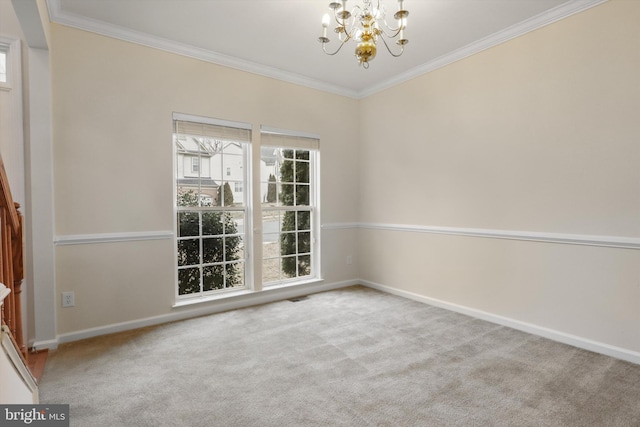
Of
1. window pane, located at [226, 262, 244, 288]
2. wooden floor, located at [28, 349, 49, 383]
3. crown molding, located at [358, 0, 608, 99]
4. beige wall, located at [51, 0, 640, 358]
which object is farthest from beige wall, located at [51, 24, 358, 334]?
crown molding, located at [358, 0, 608, 99]

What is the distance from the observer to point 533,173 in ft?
9.55

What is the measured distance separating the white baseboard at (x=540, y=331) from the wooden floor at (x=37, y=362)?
11.4 ft

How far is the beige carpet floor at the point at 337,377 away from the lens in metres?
1.85

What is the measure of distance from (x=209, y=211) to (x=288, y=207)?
101 centimetres

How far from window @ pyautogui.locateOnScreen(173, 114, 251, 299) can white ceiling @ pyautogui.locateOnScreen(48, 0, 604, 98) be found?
74 centimetres

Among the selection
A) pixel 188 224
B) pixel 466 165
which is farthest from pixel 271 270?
pixel 466 165

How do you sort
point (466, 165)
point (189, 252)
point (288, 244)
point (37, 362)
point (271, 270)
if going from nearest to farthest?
point (37, 362), point (466, 165), point (189, 252), point (271, 270), point (288, 244)

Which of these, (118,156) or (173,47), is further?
(173,47)

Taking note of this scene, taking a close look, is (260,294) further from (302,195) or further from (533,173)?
(533,173)

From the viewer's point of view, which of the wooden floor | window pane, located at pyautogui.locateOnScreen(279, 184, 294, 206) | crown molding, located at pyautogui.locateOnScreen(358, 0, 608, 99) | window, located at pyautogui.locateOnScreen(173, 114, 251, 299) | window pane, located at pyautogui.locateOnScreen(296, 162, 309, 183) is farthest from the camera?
window pane, located at pyautogui.locateOnScreen(296, 162, 309, 183)

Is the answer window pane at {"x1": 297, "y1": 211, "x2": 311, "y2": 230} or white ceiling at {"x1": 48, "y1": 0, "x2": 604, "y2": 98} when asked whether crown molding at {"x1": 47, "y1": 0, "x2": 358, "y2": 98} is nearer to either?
white ceiling at {"x1": 48, "y1": 0, "x2": 604, "y2": 98}

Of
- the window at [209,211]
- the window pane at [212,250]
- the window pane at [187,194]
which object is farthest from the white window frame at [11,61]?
the window pane at [212,250]

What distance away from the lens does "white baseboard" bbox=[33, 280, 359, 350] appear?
9.32ft

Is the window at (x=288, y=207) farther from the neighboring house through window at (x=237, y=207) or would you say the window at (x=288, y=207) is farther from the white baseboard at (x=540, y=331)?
the white baseboard at (x=540, y=331)
